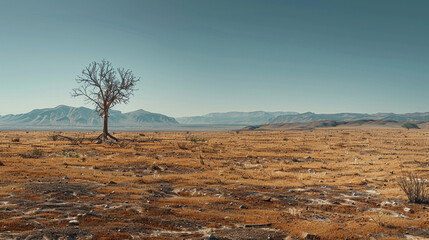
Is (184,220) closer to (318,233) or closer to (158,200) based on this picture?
(158,200)

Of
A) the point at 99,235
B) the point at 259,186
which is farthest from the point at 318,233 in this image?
the point at 259,186

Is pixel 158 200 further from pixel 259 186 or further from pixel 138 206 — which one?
pixel 259 186

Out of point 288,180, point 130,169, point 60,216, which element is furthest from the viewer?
point 130,169

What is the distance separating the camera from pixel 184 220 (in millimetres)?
7367

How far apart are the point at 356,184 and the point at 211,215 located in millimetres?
8551

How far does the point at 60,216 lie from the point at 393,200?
10.8 meters

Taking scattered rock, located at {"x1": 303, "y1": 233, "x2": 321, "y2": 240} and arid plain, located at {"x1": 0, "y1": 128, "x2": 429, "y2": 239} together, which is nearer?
scattered rock, located at {"x1": 303, "y1": 233, "x2": 321, "y2": 240}

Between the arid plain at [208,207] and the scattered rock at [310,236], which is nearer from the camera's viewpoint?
the scattered rock at [310,236]

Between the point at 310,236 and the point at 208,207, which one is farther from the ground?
the point at 310,236

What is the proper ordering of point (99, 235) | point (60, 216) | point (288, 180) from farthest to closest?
point (288, 180) < point (60, 216) < point (99, 235)

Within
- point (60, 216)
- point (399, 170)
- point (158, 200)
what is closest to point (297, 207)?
point (158, 200)

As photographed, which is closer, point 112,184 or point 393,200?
point 393,200

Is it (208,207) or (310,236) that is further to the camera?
(208,207)

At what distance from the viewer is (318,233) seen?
261 inches
